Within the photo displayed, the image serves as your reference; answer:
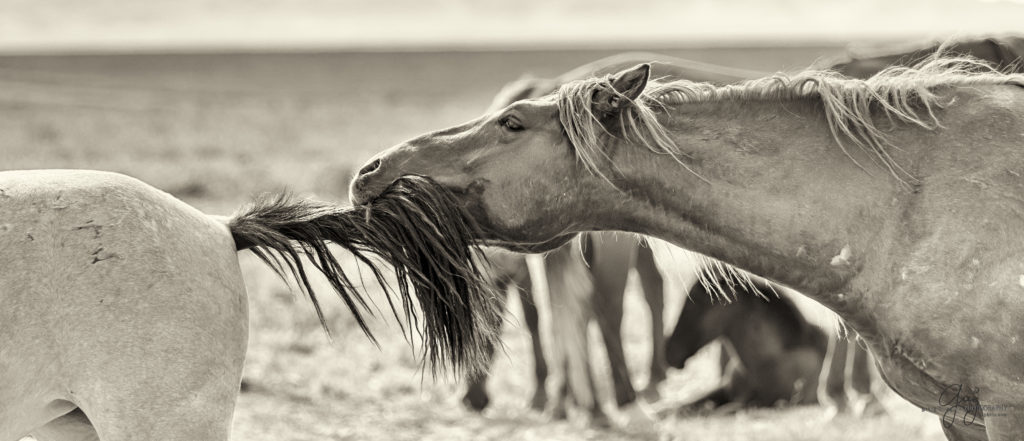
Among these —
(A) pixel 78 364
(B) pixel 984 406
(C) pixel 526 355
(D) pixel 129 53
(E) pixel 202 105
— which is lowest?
(C) pixel 526 355

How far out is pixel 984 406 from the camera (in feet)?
9.53

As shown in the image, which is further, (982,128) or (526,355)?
(526,355)

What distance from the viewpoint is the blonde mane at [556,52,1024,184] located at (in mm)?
3105

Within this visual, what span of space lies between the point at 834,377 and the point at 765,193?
418cm

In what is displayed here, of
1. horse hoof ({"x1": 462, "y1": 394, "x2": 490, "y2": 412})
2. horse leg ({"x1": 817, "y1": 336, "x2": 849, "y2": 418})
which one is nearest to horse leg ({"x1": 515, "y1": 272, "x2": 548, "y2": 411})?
horse hoof ({"x1": 462, "y1": 394, "x2": 490, "y2": 412})

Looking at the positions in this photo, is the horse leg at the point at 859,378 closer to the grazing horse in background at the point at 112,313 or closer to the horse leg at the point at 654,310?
the horse leg at the point at 654,310

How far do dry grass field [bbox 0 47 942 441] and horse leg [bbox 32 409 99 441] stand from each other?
1.30 m

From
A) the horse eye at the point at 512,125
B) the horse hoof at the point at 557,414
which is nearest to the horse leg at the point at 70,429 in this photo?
the horse eye at the point at 512,125

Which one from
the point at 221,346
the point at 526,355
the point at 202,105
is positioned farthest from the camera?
the point at 202,105

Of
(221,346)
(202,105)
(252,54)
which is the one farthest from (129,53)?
(221,346)

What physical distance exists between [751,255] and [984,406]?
75cm

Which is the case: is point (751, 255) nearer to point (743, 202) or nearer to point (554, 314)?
point (743, 202)

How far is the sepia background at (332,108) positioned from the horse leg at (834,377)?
18 cm

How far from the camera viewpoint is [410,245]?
10.6ft
